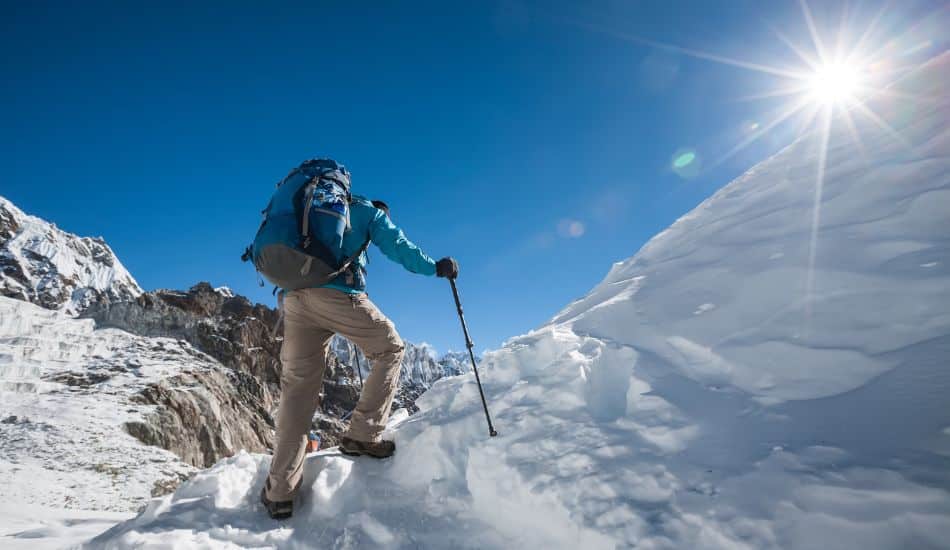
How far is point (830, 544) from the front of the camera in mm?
1435

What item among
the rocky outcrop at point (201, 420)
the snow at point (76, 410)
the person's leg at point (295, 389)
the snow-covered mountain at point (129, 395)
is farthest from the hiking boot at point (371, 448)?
the rocky outcrop at point (201, 420)

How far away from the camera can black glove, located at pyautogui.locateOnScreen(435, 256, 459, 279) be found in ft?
11.3

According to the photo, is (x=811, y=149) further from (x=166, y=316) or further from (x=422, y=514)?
(x=166, y=316)

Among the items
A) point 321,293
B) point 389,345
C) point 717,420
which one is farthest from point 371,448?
point 717,420

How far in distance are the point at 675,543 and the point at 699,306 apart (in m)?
1.94

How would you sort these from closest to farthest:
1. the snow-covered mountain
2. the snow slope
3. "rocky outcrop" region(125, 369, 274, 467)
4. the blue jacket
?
the snow slope < the blue jacket < the snow-covered mountain < "rocky outcrop" region(125, 369, 274, 467)

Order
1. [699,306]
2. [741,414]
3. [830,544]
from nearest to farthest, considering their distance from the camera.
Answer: [830,544]
[741,414]
[699,306]

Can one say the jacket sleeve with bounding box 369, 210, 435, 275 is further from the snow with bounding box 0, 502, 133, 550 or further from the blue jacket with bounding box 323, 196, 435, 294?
the snow with bounding box 0, 502, 133, 550

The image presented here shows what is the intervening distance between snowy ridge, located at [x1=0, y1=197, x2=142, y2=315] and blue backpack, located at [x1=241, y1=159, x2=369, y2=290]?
10058 centimetres

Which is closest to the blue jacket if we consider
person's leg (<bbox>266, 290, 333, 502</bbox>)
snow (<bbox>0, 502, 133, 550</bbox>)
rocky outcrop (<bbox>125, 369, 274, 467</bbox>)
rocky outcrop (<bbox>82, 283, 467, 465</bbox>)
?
person's leg (<bbox>266, 290, 333, 502</bbox>)

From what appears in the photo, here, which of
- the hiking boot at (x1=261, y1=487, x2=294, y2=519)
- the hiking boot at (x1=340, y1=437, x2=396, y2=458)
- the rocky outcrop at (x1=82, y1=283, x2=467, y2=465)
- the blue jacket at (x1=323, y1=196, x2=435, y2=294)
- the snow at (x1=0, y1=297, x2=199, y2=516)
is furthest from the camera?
the rocky outcrop at (x1=82, y1=283, x2=467, y2=465)

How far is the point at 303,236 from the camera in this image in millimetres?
3008

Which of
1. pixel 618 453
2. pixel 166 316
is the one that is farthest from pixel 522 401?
pixel 166 316

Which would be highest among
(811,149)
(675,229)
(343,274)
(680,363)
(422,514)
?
(811,149)
